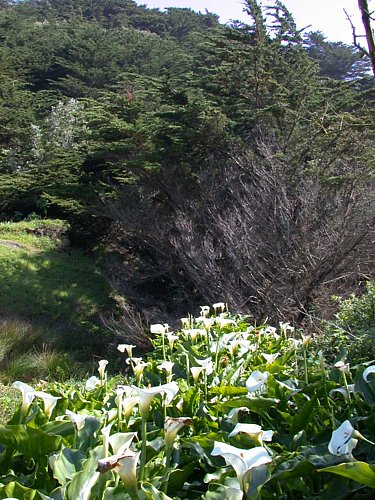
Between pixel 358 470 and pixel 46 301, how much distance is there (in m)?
10.1

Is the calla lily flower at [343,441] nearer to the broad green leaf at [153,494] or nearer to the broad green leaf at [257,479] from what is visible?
the broad green leaf at [257,479]

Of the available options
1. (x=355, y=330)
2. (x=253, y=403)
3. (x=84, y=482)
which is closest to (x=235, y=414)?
(x=253, y=403)

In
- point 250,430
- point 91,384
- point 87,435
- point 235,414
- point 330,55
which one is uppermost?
point 330,55

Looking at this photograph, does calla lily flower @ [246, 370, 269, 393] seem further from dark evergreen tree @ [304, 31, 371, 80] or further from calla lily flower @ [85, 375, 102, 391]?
dark evergreen tree @ [304, 31, 371, 80]

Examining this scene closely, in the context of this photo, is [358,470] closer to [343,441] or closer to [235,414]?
[343,441]

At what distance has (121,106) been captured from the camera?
11922 mm

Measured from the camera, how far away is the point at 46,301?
1070 cm

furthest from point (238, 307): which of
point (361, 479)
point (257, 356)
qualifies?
point (361, 479)

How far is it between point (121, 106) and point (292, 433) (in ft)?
36.2

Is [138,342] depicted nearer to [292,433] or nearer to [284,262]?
[284,262]

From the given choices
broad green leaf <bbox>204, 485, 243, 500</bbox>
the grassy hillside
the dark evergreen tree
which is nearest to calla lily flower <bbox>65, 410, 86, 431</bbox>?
broad green leaf <bbox>204, 485, 243, 500</bbox>

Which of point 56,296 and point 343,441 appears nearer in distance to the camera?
point 343,441

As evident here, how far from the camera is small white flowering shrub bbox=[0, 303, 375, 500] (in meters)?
1.24

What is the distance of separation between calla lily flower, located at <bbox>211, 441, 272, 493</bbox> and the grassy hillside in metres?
5.71
